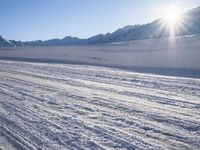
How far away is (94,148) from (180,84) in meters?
8.50

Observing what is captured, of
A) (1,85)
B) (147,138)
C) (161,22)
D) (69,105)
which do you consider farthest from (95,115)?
(161,22)

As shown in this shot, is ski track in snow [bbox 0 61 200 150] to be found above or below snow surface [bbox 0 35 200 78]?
below

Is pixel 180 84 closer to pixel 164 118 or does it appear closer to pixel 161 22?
pixel 164 118

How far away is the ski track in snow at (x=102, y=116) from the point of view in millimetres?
7500

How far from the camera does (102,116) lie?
31.4 feet

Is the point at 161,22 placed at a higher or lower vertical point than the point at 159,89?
higher

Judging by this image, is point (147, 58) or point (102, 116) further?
point (147, 58)

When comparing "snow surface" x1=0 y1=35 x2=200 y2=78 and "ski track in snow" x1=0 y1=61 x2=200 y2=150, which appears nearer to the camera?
"ski track in snow" x1=0 y1=61 x2=200 y2=150

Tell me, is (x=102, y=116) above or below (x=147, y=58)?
below

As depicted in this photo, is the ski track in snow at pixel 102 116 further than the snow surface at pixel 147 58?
No

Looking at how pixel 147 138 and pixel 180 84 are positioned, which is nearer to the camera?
pixel 147 138

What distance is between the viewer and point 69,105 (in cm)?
1119

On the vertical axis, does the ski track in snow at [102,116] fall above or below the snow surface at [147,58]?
below

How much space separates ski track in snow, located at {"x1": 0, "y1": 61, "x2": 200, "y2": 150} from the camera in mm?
7500
